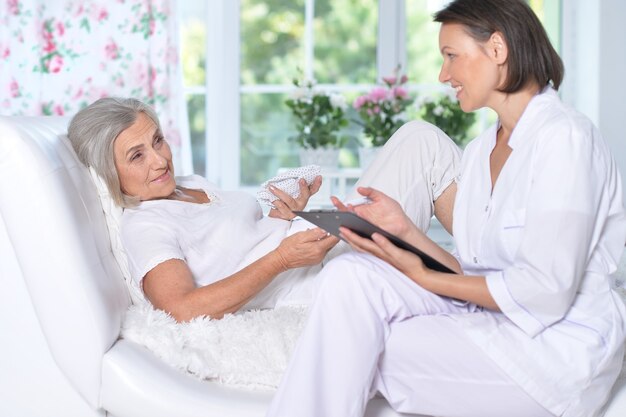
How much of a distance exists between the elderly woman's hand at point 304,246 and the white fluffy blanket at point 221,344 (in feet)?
0.52

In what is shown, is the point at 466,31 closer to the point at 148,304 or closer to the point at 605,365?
the point at 605,365

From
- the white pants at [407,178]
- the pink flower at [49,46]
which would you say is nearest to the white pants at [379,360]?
the white pants at [407,178]

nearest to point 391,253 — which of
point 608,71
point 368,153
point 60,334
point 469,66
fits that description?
point 469,66

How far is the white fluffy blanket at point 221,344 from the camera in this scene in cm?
178

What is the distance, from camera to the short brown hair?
5.44ft

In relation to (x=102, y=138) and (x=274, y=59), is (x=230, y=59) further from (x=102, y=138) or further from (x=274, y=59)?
(x=102, y=138)

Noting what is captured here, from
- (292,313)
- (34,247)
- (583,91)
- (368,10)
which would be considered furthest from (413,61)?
(34,247)

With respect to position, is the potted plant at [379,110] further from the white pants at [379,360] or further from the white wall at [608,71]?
the white pants at [379,360]

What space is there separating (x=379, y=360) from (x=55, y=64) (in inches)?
126

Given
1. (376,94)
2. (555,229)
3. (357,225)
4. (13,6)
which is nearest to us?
(555,229)

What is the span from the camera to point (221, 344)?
6.03ft

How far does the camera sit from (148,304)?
6.64ft

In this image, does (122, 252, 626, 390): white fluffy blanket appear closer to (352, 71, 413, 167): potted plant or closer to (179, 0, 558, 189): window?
(352, 71, 413, 167): potted plant

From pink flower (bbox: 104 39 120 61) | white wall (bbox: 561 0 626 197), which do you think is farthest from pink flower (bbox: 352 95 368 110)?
pink flower (bbox: 104 39 120 61)
